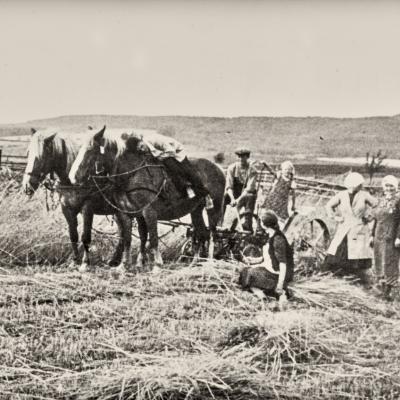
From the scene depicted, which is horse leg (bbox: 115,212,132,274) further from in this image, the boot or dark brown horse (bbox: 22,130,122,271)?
the boot

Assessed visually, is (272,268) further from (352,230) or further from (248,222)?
(248,222)

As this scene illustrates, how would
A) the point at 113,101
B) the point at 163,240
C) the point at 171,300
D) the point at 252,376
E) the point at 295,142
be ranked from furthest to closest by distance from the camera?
the point at 295,142 < the point at 163,240 < the point at 113,101 < the point at 171,300 < the point at 252,376

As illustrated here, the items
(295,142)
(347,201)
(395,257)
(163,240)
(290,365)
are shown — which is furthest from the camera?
(295,142)

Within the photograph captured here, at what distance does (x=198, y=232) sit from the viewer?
1016 centimetres

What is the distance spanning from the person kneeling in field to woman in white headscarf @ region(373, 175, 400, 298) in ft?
4.52

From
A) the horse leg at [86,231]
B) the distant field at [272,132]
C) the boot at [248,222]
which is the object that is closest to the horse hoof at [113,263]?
the horse leg at [86,231]

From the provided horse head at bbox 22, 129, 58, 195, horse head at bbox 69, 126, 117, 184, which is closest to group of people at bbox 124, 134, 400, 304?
horse head at bbox 69, 126, 117, 184

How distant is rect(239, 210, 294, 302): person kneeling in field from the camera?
7348 mm

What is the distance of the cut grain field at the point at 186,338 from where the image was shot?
15.8ft

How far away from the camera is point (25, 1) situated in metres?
8.08

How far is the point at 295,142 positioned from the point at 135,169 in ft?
13.8

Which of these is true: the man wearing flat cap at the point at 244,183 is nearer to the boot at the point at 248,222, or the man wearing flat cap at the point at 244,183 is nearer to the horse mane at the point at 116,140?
the boot at the point at 248,222

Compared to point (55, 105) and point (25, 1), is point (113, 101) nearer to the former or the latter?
point (55, 105)

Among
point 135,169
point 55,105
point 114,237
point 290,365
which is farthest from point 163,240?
point 290,365
